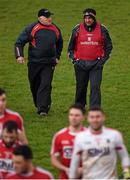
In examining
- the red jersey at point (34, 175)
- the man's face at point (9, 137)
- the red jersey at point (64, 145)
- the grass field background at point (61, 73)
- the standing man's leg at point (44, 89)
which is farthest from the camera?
the standing man's leg at point (44, 89)

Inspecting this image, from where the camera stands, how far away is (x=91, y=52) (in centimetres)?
1855

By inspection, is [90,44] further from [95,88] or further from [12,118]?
[12,118]

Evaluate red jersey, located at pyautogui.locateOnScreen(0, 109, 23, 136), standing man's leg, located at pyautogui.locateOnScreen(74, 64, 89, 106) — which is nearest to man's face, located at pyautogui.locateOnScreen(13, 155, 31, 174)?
red jersey, located at pyautogui.locateOnScreen(0, 109, 23, 136)

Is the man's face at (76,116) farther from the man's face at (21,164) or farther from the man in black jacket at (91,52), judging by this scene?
the man in black jacket at (91,52)

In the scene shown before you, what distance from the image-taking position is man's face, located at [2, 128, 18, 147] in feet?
36.2

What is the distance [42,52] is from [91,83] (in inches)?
57.8

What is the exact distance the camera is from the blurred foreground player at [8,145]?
11.0 meters

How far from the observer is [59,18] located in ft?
116

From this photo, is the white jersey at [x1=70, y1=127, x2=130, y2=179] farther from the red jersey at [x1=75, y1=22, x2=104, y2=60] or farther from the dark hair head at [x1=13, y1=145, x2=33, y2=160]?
the red jersey at [x1=75, y1=22, x2=104, y2=60]

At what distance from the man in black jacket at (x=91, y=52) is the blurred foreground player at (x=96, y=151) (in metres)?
7.38

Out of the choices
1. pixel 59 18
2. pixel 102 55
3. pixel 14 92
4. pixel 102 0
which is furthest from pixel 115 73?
pixel 102 0

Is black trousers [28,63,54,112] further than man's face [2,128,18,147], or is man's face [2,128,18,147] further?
black trousers [28,63,54,112]

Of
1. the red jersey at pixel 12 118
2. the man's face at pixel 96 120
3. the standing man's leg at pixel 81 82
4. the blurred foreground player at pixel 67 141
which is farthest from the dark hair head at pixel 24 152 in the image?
the standing man's leg at pixel 81 82

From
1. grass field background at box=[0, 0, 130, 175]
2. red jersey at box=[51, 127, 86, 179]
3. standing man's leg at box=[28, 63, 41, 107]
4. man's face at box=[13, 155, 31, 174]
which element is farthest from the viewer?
standing man's leg at box=[28, 63, 41, 107]
